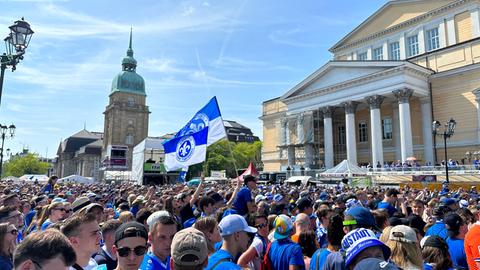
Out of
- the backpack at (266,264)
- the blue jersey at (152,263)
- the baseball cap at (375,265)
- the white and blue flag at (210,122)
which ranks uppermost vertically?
the white and blue flag at (210,122)

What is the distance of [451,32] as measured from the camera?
3609 centimetres

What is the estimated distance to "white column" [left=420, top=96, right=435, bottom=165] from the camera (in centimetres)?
3406

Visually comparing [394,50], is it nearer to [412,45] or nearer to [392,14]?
[412,45]

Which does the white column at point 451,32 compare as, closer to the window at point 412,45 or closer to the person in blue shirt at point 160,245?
the window at point 412,45

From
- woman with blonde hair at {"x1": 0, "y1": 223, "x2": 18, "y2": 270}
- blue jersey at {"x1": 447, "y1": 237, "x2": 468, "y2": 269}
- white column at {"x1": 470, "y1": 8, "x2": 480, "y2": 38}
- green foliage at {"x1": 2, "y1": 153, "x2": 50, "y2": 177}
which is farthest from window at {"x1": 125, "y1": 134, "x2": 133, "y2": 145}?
blue jersey at {"x1": 447, "y1": 237, "x2": 468, "y2": 269}

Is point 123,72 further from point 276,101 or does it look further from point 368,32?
point 368,32

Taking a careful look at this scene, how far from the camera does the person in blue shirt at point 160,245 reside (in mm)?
3131

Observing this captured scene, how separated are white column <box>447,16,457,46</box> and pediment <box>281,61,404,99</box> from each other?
8.64 metres

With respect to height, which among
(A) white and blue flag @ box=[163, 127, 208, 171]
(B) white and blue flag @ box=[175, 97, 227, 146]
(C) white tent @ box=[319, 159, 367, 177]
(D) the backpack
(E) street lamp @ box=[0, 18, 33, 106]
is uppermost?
(E) street lamp @ box=[0, 18, 33, 106]

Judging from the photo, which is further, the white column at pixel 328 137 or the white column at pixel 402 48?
the white column at pixel 402 48

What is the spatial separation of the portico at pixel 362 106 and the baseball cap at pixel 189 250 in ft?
110

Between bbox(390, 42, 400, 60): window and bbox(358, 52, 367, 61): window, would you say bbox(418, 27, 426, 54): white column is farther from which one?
bbox(358, 52, 367, 61): window

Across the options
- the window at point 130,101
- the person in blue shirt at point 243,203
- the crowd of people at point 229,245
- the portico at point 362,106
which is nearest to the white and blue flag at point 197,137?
the person in blue shirt at point 243,203

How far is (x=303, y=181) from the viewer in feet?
97.5
